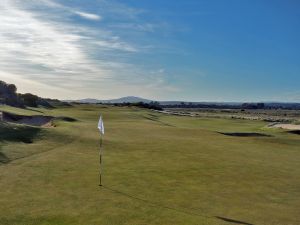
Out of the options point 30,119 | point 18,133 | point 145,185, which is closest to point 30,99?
point 30,119

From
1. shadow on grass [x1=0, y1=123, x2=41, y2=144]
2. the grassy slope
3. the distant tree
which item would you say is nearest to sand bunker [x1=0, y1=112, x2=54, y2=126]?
shadow on grass [x1=0, y1=123, x2=41, y2=144]

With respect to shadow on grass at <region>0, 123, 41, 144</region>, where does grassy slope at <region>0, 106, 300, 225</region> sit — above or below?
below

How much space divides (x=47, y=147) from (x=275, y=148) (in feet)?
67.3

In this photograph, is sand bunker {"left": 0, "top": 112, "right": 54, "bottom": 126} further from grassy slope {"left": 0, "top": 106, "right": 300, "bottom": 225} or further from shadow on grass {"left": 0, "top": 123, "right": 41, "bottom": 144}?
grassy slope {"left": 0, "top": 106, "right": 300, "bottom": 225}

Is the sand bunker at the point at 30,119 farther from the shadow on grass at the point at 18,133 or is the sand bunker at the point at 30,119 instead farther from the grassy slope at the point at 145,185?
the grassy slope at the point at 145,185

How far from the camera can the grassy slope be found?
46.6 ft

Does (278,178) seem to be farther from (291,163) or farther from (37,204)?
(37,204)

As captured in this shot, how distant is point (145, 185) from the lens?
18703 millimetres

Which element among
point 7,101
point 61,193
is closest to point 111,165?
point 61,193

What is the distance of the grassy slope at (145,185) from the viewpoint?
14203 millimetres

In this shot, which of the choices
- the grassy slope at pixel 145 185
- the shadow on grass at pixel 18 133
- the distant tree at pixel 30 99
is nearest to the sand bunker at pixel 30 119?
the shadow on grass at pixel 18 133

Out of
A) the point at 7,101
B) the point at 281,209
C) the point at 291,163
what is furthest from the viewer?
the point at 7,101

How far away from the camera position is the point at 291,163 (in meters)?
27.6

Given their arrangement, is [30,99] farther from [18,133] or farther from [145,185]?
[145,185]
